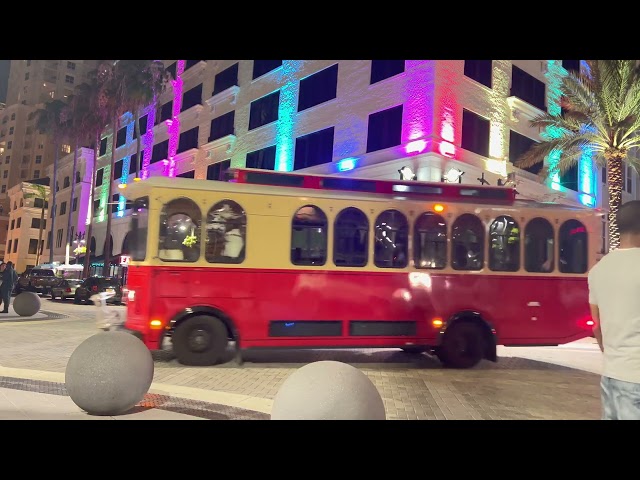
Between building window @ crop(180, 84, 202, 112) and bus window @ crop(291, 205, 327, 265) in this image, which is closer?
bus window @ crop(291, 205, 327, 265)

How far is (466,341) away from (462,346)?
127 mm

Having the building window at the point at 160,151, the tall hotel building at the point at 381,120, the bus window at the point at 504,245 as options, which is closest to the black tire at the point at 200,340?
the bus window at the point at 504,245

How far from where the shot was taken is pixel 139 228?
8.95m

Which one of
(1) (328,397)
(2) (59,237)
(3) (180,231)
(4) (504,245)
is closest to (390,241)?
(4) (504,245)

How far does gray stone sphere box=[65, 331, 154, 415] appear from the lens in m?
5.20

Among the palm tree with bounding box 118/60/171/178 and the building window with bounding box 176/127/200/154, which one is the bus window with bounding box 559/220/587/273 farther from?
the palm tree with bounding box 118/60/171/178

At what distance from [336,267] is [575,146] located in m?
14.1

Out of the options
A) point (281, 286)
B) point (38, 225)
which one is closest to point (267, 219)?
point (281, 286)

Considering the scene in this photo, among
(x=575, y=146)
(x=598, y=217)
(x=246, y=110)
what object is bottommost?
(x=598, y=217)

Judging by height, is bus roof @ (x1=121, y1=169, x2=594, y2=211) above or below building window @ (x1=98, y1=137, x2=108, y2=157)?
below

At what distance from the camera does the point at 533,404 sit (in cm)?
683

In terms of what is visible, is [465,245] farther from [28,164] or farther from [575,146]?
[28,164]

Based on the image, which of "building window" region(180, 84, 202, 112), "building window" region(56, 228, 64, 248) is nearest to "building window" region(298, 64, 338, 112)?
"building window" region(180, 84, 202, 112)

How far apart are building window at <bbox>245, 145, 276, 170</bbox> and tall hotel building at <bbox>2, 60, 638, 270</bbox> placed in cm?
7
